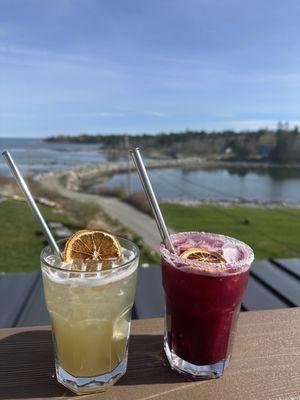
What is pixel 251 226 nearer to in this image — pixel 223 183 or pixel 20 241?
pixel 20 241

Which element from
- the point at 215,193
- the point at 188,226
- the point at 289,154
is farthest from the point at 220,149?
the point at 188,226

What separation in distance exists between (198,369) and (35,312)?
653mm

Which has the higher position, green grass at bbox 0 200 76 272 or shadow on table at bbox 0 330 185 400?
shadow on table at bbox 0 330 185 400

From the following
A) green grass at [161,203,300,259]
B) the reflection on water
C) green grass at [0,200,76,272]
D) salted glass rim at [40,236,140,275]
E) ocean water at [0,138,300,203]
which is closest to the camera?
salted glass rim at [40,236,140,275]

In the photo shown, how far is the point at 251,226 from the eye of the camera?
51.4 feet

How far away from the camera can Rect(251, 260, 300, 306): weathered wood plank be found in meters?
1.37

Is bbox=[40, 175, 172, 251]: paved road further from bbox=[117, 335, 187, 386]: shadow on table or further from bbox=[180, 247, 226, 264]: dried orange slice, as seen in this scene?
bbox=[180, 247, 226, 264]: dried orange slice

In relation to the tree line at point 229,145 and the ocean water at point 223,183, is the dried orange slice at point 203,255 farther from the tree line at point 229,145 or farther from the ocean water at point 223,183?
the tree line at point 229,145

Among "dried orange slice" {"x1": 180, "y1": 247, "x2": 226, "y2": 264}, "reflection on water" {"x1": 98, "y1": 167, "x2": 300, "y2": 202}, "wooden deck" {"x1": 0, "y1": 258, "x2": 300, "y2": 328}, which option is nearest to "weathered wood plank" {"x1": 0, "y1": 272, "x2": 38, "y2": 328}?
"wooden deck" {"x1": 0, "y1": 258, "x2": 300, "y2": 328}

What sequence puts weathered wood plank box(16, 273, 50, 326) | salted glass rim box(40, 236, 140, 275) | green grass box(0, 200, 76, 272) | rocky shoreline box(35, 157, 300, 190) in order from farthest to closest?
rocky shoreline box(35, 157, 300, 190)
green grass box(0, 200, 76, 272)
weathered wood plank box(16, 273, 50, 326)
salted glass rim box(40, 236, 140, 275)

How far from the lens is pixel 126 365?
79 cm

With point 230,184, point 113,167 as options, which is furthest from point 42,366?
point 113,167

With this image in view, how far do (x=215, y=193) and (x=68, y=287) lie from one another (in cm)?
3146

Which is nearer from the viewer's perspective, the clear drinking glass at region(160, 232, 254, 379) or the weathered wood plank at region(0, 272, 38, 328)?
the clear drinking glass at region(160, 232, 254, 379)
